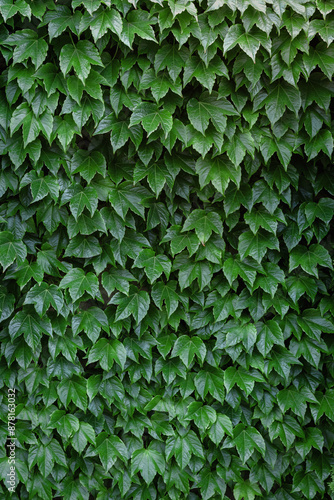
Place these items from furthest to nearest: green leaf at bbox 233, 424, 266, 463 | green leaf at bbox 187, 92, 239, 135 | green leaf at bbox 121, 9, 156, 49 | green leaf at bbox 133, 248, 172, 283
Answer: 1. green leaf at bbox 233, 424, 266, 463
2. green leaf at bbox 133, 248, 172, 283
3. green leaf at bbox 187, 92, 239, 135
4. green leaf at bbox 121, 9, 156, 49

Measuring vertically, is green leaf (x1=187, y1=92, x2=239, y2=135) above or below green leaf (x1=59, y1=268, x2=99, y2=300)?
above

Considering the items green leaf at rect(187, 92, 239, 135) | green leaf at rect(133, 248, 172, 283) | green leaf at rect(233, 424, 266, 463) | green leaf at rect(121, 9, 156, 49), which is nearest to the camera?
green leaf at rect(121, 9, 156, 49)

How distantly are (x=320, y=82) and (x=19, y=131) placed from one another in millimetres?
1416

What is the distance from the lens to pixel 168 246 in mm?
2189

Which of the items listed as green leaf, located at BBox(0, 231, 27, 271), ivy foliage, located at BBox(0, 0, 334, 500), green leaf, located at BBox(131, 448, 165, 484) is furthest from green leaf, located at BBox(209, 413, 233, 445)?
green leaf, located at BBox(0, 231, 27, 271)

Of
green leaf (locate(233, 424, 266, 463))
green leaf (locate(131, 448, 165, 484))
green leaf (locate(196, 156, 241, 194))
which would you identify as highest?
green leaf (locate(196, 156, 241, 194))

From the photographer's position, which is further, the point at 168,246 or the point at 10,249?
the point at 168,246

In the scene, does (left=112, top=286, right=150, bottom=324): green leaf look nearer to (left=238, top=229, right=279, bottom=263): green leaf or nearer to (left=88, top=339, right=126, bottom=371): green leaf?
(left=88, top=339, right=126, bottom=371): green leaf

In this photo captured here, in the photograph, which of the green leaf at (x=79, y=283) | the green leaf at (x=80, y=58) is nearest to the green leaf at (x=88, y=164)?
the green leaf at (x=80, y=58)

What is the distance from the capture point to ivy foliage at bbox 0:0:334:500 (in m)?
1.93

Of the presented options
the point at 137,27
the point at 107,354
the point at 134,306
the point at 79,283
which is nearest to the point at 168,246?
the point at 134,306

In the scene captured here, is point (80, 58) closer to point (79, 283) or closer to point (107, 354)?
point (79, 283)

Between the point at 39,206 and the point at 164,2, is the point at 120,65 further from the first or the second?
the point at 39,206

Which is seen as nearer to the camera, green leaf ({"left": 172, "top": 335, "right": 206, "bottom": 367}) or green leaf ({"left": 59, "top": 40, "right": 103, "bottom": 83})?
green leaf ({"left": 59, "top": 40, "right": 103, "bottom": 83})
